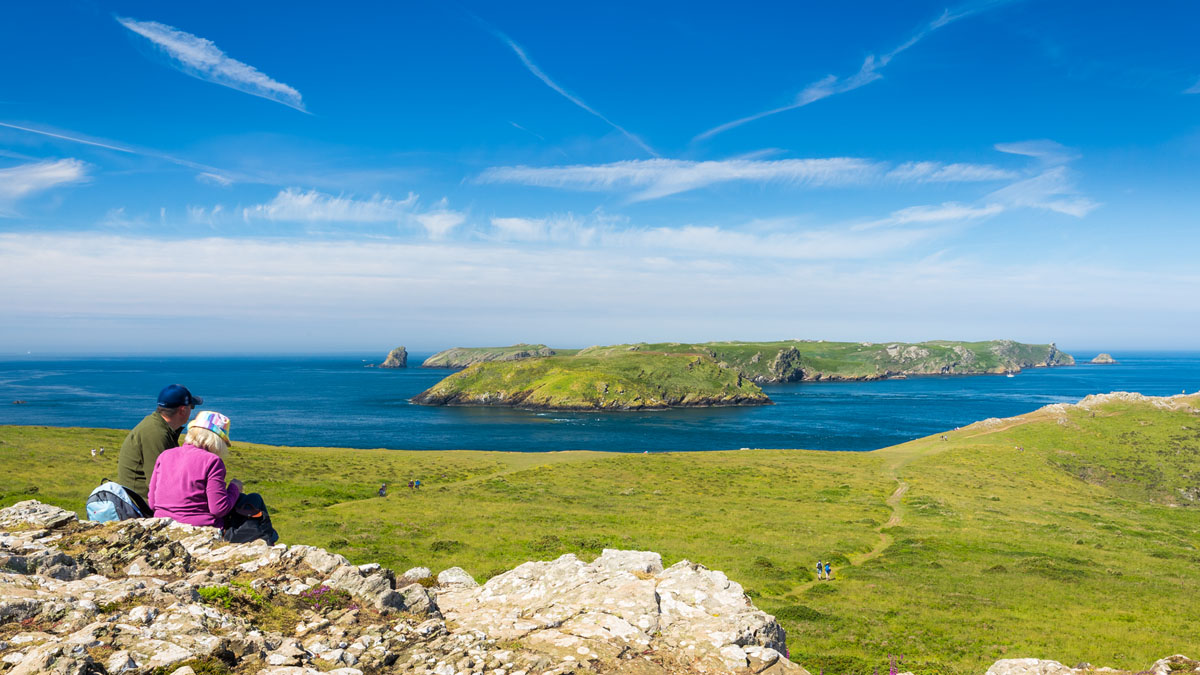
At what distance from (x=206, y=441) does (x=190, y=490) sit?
5.53 feet

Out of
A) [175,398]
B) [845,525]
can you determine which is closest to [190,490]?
[175,398]

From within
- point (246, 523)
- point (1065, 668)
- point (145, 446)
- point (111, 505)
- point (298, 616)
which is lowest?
point (1065, 668)

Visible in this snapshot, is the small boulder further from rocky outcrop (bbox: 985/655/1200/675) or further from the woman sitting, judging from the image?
rocky outcrop (bbox: 985/655/1200/675)

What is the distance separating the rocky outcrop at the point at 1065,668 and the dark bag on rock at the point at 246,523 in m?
18.0

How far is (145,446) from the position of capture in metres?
11.5

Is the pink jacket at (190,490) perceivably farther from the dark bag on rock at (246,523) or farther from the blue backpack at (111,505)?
the blue backpack at (111,505)

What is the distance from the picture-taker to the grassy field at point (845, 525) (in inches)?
1159

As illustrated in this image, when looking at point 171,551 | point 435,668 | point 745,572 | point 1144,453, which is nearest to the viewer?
point 435,668

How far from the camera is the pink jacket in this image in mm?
10547

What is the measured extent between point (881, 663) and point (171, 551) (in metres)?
26.6

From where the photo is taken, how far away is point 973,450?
98375mm

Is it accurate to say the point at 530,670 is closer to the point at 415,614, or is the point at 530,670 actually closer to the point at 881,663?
the point at 415,614

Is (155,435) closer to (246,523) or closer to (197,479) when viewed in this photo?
(197,479)

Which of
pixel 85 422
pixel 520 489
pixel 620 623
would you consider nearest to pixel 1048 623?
pixel 620 623
